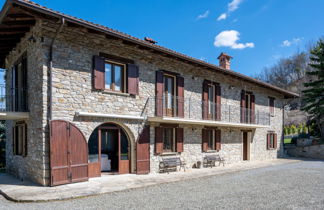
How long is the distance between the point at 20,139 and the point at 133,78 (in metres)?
5.14

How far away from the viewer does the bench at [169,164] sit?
10.9 m

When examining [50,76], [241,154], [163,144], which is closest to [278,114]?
[241,154]

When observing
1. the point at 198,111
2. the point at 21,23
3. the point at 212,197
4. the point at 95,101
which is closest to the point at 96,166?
the point at 95,101

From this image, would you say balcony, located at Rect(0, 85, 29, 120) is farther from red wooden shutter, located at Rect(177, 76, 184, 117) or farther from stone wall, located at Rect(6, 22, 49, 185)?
red wooden shutter, located at Rect(177, 76, 184, 117)

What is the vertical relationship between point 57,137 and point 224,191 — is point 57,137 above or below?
above

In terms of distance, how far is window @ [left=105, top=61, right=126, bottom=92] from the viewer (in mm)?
9695

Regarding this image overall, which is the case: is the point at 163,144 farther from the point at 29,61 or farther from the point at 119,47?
the point at 29,61

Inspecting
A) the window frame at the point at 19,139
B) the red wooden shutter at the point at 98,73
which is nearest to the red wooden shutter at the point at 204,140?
the red wooden shutter at the point at 98,73

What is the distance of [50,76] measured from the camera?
320 inches

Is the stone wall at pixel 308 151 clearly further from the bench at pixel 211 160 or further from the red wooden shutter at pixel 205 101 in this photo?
the red wooden shutter at pixel 205 101

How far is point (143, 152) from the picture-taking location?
10281 millimetres

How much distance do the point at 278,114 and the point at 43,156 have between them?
17.1 m

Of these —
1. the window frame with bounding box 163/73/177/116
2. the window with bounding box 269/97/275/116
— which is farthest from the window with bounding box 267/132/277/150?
the window frame with bounding box 163/73/177/116

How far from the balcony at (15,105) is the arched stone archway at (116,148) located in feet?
9.20
